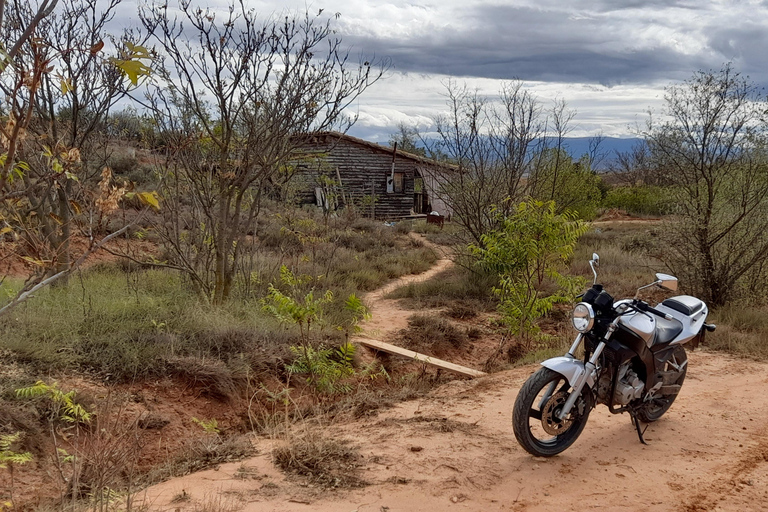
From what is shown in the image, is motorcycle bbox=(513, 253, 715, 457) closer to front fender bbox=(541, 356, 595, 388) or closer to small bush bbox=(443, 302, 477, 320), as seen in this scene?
front fender bbox=(541, 356, 595, 388)

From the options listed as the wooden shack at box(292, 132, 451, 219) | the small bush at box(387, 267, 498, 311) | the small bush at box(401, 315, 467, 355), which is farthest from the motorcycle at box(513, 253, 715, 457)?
the wooden shack at box(292, 132, 451, 219)

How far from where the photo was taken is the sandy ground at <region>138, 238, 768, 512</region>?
12.7 ft

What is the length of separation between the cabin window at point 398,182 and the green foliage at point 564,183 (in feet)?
25.0

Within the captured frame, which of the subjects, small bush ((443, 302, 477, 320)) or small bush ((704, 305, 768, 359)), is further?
small bush ((443, 302, 477, 320))

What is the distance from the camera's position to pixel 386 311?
36.7 feet

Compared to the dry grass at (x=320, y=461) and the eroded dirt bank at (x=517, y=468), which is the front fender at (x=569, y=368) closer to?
the eroded dirt bank at (x=517, y=468)

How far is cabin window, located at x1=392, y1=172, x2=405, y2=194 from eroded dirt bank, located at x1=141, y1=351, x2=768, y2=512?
74.8 ft

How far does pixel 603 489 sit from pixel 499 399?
199 cm

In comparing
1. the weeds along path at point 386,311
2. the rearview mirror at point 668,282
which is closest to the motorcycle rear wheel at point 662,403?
the rearview mirror at point 668,282

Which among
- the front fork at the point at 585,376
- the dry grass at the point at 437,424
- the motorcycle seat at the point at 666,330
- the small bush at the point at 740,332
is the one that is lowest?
the dry grass at the point at 437,424

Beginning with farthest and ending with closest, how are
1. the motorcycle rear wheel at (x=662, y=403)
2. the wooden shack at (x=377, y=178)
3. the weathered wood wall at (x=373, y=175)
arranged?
the weathered wood wall at (x=373, y=175), the wooden shack at (x=377, y=178), the motorcycle rear wheel at (x=662, y=403)

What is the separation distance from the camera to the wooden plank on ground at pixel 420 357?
7605 mm

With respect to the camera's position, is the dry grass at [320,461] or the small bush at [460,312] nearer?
the dry grass at [320,461]

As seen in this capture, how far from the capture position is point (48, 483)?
4676 millimetres
